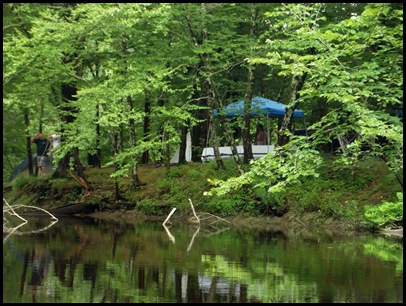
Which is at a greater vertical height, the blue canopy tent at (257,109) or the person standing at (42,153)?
the blue canopy tent at (257,109)

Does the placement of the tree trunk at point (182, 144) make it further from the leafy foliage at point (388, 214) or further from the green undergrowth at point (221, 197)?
the leafy foliage at point (388, 214)

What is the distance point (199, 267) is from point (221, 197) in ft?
39.4

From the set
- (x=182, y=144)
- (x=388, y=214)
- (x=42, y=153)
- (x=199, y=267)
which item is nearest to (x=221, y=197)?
(x=182, y=144)

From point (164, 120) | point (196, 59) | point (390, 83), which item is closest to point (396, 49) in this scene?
point (390, 83)

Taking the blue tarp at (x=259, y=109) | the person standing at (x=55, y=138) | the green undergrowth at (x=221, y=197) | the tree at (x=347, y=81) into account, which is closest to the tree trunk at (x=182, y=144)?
the green undergrowth at (x=221, y=197)

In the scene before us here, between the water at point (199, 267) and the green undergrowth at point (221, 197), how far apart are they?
2749mm

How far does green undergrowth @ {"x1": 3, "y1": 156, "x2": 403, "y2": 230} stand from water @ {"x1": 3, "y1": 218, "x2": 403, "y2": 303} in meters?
2.75

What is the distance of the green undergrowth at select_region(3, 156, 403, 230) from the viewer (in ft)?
73.9

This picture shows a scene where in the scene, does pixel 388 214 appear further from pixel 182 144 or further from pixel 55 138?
pixel 55 138

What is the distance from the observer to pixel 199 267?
13375 mm

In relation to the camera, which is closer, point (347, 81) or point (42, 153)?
point (347, 81)

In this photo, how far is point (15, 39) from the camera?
24.0 metres

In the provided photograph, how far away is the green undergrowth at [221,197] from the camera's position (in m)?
22.5

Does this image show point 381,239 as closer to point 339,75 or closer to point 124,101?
point 339,75
